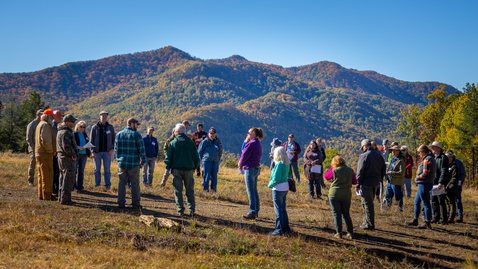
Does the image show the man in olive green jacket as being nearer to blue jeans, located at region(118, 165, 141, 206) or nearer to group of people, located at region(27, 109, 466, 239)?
group of people, located at region(27, 109, 466, 239)

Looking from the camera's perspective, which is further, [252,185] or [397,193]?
[397,193]

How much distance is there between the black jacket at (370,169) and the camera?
6.50 metres

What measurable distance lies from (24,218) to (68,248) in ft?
4.99

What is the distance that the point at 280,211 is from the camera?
5754 millimetres

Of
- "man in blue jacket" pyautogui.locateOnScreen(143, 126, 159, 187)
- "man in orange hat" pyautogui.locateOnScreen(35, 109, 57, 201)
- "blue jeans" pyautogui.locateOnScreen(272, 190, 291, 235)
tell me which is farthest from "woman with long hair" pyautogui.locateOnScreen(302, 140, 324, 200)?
"man in orange hat" pyautogui.locateOnScreen(35, 109, 57, 201)

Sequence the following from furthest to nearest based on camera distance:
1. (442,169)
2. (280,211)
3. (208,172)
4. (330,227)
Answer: (208,172)
(442,169)
(330,227)
(280,211)

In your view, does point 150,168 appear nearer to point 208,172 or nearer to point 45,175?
point 208,172

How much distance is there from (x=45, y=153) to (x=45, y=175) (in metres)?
0.49

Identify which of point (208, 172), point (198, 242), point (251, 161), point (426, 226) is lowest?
point (426, 226)

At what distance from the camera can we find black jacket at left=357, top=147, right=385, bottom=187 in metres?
6.50

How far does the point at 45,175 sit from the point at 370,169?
7.11 metres

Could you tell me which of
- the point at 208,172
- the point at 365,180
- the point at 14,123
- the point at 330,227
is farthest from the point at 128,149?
the point at 14,123

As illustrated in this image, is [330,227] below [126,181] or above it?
below

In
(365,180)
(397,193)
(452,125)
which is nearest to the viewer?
(365,180)
